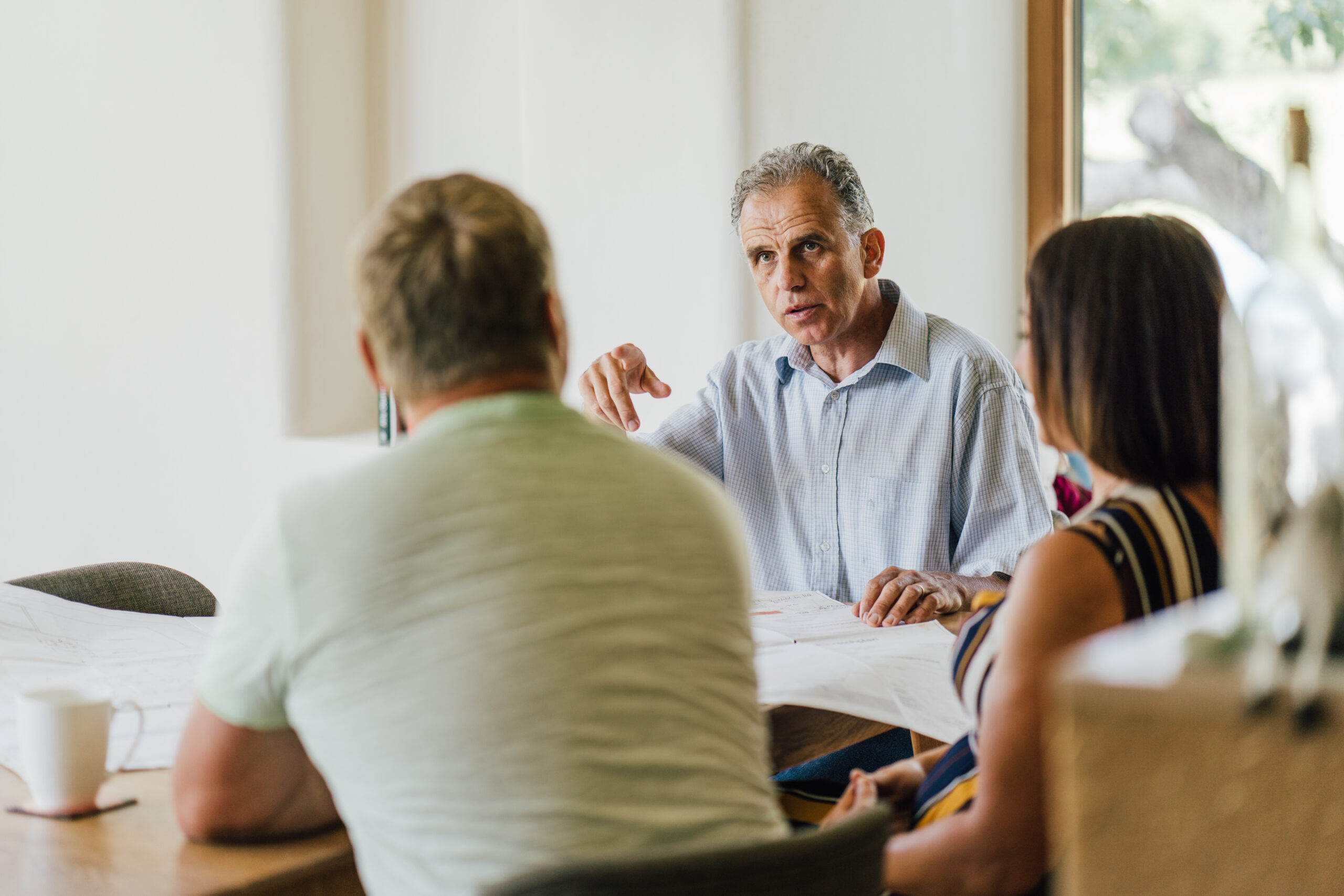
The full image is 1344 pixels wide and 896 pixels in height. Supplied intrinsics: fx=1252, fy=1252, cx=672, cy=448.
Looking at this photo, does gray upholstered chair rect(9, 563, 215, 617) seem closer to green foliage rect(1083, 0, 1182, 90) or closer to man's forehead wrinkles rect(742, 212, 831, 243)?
man's forehead wrinkles rect(742, 212, 831, 243)

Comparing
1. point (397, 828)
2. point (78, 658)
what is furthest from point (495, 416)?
point (78, 658)

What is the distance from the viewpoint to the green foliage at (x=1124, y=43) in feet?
9.68

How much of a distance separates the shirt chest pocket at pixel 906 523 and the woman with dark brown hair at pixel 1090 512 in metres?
0.93

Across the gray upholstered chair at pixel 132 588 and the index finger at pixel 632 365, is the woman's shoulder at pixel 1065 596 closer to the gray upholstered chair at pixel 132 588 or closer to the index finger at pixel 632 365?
the index finger at pixel 632 365

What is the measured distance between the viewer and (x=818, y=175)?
222 cm

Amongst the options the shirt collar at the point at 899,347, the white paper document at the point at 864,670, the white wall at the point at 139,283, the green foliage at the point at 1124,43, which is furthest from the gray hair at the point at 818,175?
the white wall at the point at 139,283

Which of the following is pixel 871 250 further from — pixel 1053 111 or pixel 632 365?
pixel 1053 111

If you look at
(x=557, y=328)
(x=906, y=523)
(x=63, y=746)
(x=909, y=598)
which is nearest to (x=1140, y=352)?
(x=557, y=328)

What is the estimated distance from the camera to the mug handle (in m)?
1.22

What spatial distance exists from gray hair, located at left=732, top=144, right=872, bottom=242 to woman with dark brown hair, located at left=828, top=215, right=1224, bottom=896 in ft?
3.68

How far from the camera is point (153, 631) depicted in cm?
177

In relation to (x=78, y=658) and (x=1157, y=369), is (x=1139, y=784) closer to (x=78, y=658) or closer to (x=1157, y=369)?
(x=1157, y=369)

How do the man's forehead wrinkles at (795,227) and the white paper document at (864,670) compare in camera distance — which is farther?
the man's forehead wrinkles at (795,227)

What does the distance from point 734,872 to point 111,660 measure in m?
1.07
